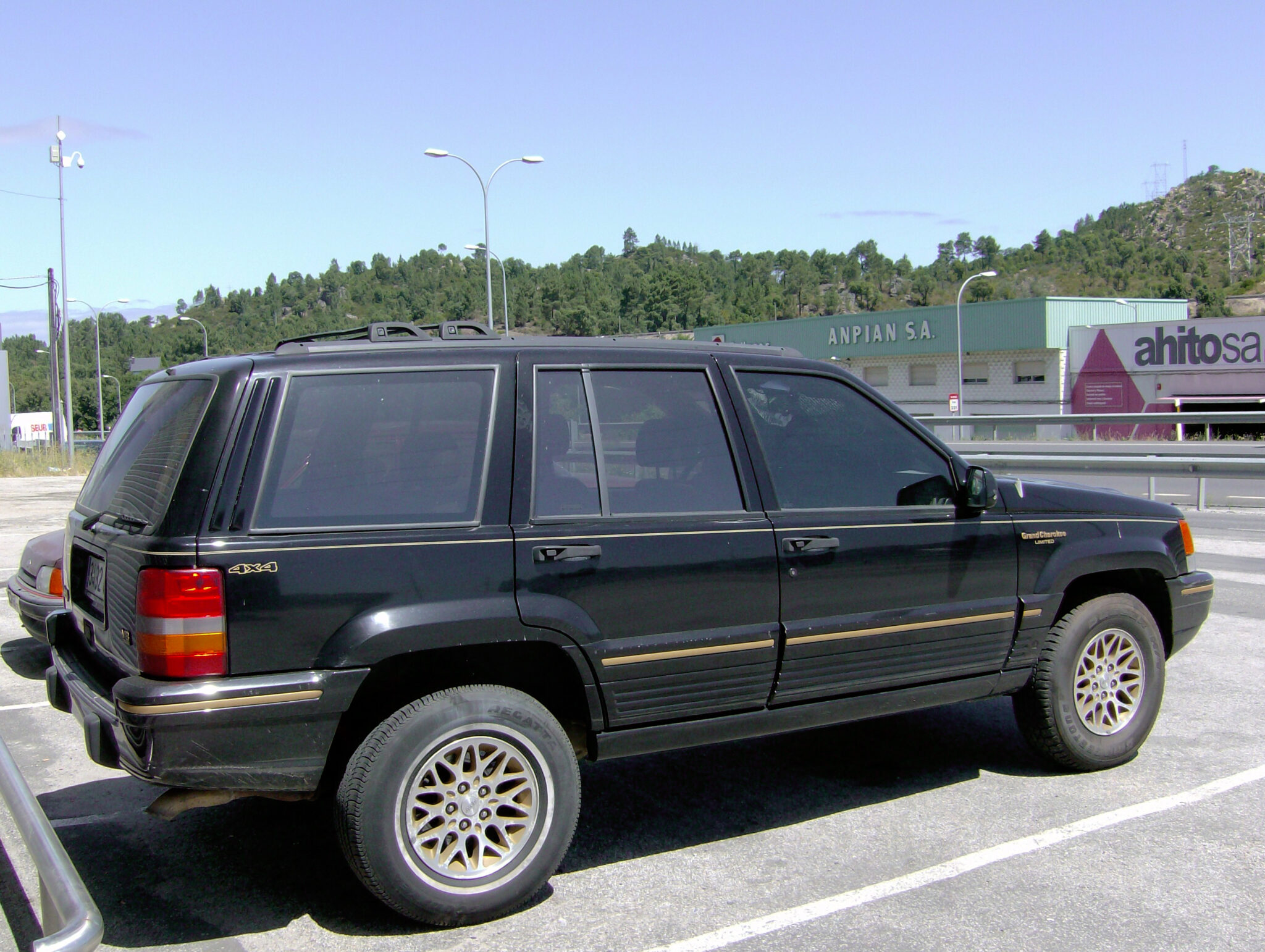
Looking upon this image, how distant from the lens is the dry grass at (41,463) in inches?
1212

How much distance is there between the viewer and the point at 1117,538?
16.5 feet

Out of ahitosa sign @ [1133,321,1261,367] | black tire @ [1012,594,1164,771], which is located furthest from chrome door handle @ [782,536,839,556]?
ahitosa sign @ [1133,321,1261,367]

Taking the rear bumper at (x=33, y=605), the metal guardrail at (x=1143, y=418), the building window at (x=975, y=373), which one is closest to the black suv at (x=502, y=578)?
the rear bumper at (x=33, y=605)

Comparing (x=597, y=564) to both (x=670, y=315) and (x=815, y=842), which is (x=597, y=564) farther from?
(x=670, y=315)

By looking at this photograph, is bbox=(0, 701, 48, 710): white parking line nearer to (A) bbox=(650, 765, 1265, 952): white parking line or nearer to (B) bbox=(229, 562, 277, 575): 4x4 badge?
(B) bbox=(229, 562, 277, 575): 4x4 badge

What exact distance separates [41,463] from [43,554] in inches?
1124

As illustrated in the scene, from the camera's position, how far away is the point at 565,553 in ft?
12.5

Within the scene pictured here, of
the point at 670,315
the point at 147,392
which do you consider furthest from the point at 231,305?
the point at 147,392

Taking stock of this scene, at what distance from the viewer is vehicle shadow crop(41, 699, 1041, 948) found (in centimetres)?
381

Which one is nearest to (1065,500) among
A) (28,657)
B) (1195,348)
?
(28,657)

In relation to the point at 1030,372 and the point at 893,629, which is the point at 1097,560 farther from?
the point at 1030,372

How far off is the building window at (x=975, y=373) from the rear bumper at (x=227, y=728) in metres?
55.4

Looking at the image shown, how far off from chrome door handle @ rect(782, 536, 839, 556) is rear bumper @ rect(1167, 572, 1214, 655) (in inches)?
80.6

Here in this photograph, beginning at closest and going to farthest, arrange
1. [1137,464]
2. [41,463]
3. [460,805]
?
[460,805] → [1137,464] → [41,463]
